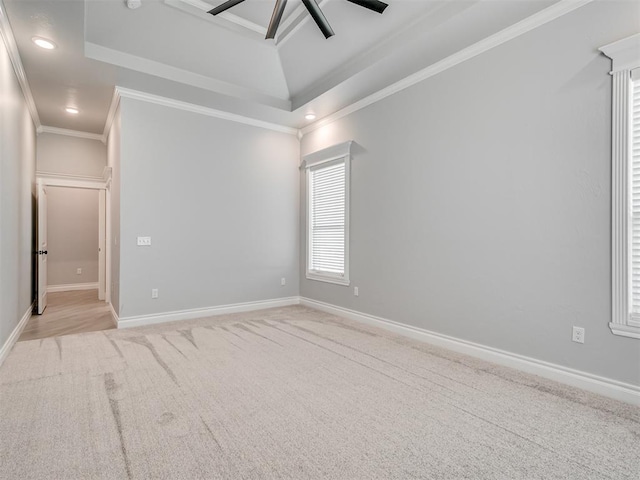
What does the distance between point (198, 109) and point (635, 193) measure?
493 centimetres

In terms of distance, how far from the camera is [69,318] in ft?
15.9

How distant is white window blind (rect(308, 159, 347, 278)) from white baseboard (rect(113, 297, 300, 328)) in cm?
78

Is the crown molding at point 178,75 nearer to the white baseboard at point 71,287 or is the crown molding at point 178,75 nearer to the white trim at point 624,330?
the white trim at point 624,330

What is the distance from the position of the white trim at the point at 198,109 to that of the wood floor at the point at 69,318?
9.97 ft

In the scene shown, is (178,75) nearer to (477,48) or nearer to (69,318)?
(477,48)

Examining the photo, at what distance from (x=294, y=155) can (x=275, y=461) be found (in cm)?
489

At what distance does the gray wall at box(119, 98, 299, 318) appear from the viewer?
4352 mm

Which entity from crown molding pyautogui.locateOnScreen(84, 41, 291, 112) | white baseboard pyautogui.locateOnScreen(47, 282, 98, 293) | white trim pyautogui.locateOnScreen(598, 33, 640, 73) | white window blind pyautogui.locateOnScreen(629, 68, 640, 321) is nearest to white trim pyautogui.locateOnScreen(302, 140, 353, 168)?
crown molding pyautogui.locateOnScreen(84, 41, 291, 112)

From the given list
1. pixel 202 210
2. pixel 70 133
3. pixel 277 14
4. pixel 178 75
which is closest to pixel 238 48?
pixel 178 75

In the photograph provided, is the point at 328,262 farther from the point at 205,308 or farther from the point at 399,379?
the point at 399,379

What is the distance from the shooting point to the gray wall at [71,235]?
7.34 meters

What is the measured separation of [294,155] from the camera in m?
5.82

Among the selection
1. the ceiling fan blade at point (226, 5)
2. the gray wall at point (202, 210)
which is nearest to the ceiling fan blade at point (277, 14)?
the ceiling fan blade at point (226, 5)

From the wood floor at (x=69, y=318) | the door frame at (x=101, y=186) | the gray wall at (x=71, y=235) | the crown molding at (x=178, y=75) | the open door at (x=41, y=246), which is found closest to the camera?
the crown molding at (x=178, y=75)
